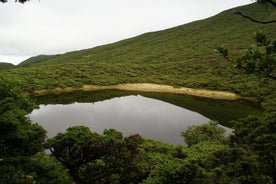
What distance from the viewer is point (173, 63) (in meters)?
92.8

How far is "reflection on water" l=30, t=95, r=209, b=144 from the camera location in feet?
126

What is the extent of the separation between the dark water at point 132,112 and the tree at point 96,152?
21637 millimetres

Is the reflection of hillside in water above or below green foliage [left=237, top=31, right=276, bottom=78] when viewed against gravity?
below

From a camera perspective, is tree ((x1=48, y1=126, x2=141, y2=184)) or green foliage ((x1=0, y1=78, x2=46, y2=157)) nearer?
green foliage ((x1=0, y1=78, x2=46, y2=157))

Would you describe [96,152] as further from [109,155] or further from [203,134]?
[203,134]

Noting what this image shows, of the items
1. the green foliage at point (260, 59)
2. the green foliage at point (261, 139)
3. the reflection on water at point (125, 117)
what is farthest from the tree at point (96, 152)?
the reflection on water at point (125, 117)

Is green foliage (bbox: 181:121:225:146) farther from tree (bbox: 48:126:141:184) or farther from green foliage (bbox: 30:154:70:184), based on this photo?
green foliage (bbox: 30:154:70:184)

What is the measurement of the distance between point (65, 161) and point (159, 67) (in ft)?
253

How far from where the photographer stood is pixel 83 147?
1247 centimetres

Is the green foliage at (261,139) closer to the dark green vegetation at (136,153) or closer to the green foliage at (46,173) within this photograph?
the dark green vegetation at (136,153)

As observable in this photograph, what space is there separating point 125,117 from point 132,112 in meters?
3.50

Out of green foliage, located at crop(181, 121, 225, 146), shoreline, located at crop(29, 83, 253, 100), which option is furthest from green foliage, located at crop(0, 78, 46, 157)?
shoreline, located at crop(29, 83, 253, 100)

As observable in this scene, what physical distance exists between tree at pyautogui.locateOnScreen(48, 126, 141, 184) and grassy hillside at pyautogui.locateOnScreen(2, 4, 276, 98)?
2170cm

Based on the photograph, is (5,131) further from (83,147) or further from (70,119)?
(70,119)
